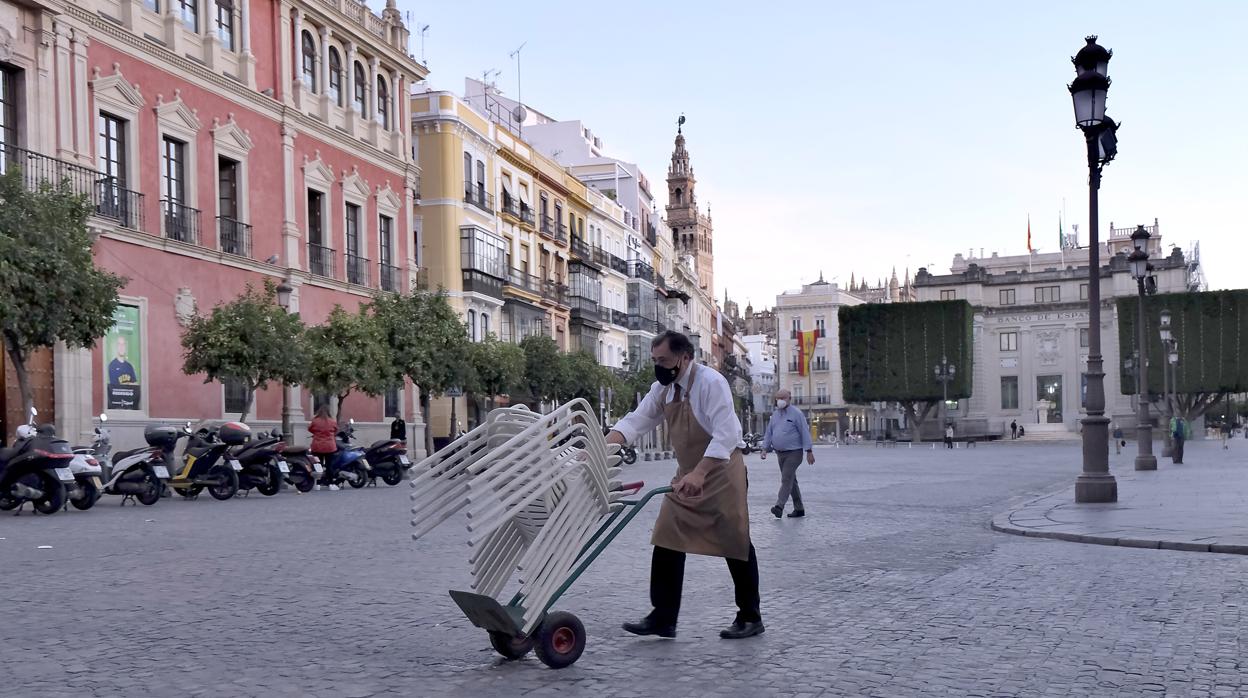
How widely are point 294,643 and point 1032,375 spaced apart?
9650 centimetres

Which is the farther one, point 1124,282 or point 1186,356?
point 1124,282

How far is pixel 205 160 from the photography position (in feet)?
102

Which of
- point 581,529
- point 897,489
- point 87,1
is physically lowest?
point 897,489

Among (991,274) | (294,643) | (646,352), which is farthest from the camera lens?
(991,274)

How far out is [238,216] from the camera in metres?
32.4

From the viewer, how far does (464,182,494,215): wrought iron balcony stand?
50.2m

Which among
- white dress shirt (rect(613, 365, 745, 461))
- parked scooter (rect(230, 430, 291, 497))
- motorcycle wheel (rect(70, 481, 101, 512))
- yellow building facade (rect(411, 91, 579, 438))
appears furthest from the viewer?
yellow building facade (rect(411, 91, 579, 438))

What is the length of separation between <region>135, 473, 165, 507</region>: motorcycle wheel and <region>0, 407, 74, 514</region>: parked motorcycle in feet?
6.52

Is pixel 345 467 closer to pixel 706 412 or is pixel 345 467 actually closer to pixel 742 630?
pixel 742 630

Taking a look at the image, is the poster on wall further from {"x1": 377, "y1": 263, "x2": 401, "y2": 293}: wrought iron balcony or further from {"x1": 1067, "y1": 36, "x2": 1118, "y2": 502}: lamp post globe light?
{"x1": 1067, "y1": 36, "x2": 1118, "y2": 502}: lamp post globe light

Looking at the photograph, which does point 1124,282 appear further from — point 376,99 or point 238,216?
point 238,216

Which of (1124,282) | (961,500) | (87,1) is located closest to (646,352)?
(1124,282)

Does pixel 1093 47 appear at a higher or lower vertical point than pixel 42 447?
higher

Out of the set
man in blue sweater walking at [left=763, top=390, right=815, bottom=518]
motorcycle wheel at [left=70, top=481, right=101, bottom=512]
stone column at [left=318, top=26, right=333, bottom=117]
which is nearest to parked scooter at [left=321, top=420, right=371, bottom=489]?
motorcycle wheel at [left=70, top=481, right=101, bottom=512]
